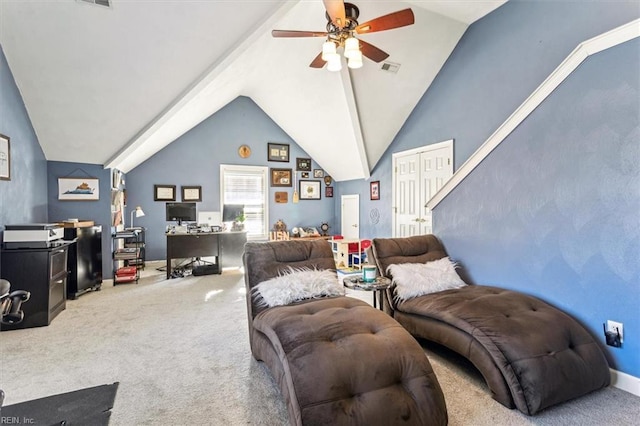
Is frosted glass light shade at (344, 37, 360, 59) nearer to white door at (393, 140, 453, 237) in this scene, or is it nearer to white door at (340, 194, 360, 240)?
white door at (393, 140, 453, 237)

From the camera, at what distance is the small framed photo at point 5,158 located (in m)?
3.08

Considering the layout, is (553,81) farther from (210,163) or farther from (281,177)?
(210,163)

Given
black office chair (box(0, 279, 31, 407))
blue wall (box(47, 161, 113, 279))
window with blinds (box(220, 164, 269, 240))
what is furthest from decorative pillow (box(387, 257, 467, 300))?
window with blinds (box(220, 164, 269, 240))

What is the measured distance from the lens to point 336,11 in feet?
8.25

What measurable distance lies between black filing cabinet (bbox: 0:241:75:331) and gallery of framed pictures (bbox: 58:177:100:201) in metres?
1.43

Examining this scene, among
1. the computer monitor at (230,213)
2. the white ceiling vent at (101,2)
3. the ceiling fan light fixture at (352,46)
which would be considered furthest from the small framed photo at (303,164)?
the white ceiling vent at (101,2)

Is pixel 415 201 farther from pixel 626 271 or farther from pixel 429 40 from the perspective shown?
pixel 626 271

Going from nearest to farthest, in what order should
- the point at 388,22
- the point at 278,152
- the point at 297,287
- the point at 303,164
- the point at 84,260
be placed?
the point at 297,287, the point at 388,22, the point at 84,260, the point at 278,152, the point at 303,164

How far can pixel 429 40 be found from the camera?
4262 millimetres

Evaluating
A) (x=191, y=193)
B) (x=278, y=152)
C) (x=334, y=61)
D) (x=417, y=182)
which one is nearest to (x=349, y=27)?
(x=334, y=61)

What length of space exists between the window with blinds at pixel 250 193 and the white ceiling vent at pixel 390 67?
3.62 metres

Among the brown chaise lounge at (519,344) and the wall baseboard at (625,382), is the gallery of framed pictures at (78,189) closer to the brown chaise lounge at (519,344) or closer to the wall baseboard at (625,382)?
the brown chaise lounge at (519,344)

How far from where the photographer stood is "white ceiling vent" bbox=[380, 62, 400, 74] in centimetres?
441

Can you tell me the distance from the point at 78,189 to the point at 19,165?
95 cm
